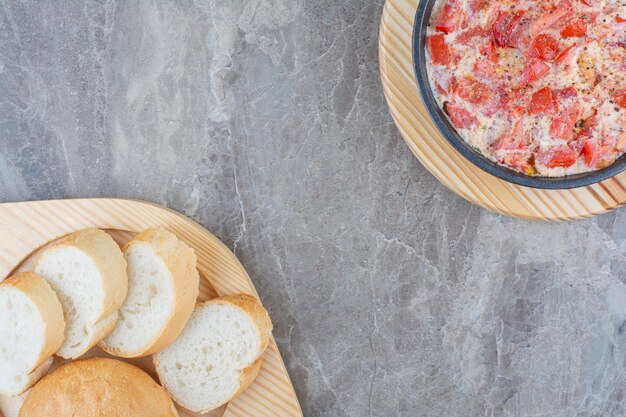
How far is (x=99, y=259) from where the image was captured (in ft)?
9.51

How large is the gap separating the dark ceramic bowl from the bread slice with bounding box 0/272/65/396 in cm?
178

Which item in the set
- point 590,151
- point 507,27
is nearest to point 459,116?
point 507,27

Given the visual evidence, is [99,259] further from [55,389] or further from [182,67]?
[182,67]

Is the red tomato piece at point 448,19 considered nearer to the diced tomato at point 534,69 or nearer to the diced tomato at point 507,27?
the diced tomato at point 507,27

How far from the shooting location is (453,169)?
2.93 metres

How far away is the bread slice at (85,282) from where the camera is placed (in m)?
2.89

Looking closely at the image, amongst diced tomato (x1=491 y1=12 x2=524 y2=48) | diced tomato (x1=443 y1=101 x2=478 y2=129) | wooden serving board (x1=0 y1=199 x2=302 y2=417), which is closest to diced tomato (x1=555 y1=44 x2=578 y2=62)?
diced tomato (x1=491 y1=12 x2=524 y2=48)

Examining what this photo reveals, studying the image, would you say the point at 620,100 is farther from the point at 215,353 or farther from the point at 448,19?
the point at 215,353

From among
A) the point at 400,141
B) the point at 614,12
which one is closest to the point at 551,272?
the point at 400,141

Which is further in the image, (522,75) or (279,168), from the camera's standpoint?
(279,168)

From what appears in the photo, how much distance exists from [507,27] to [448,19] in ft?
0.73

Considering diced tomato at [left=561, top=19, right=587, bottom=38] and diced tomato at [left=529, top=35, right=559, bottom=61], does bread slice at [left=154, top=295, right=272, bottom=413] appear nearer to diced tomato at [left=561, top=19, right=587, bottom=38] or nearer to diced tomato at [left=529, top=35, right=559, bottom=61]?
diced tomato at [left=529, top=35, right=559, bottom=61]

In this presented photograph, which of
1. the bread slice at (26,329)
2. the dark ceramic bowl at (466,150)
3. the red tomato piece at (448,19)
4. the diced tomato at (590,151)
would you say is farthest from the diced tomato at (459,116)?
the bread slice at (26,329)

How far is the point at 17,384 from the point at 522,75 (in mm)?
2502
